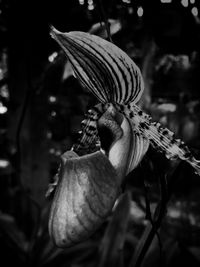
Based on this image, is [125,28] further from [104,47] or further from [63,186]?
[63,186]

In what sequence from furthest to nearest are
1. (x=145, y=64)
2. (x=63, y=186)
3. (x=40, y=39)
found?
(x=40, y=39) → (x=145, y=64) → (x=63, y=186)

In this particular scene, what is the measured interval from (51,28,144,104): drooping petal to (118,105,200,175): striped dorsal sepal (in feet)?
0.13

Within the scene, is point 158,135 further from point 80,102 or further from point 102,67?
point 80,102

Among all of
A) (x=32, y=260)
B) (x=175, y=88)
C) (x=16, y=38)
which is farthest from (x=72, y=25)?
(x=32, y=260)

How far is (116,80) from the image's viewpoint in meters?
0.90

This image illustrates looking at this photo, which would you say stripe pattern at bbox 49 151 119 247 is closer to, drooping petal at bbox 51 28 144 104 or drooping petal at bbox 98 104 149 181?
drooping petal at bbox 98 104 149 181

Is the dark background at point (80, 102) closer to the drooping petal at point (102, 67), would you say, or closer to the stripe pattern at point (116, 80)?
the stripe pattern at point (116, 80)

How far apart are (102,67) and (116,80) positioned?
56 millimetres

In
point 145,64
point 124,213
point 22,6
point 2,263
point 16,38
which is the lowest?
point 2,263

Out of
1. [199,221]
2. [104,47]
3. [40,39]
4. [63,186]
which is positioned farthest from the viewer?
[199,221]

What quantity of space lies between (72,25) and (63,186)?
2.78 ft

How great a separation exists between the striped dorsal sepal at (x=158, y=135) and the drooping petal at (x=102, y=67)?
0.13 feet

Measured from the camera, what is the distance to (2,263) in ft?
5.65

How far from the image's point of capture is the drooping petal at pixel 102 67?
2.53 feet
